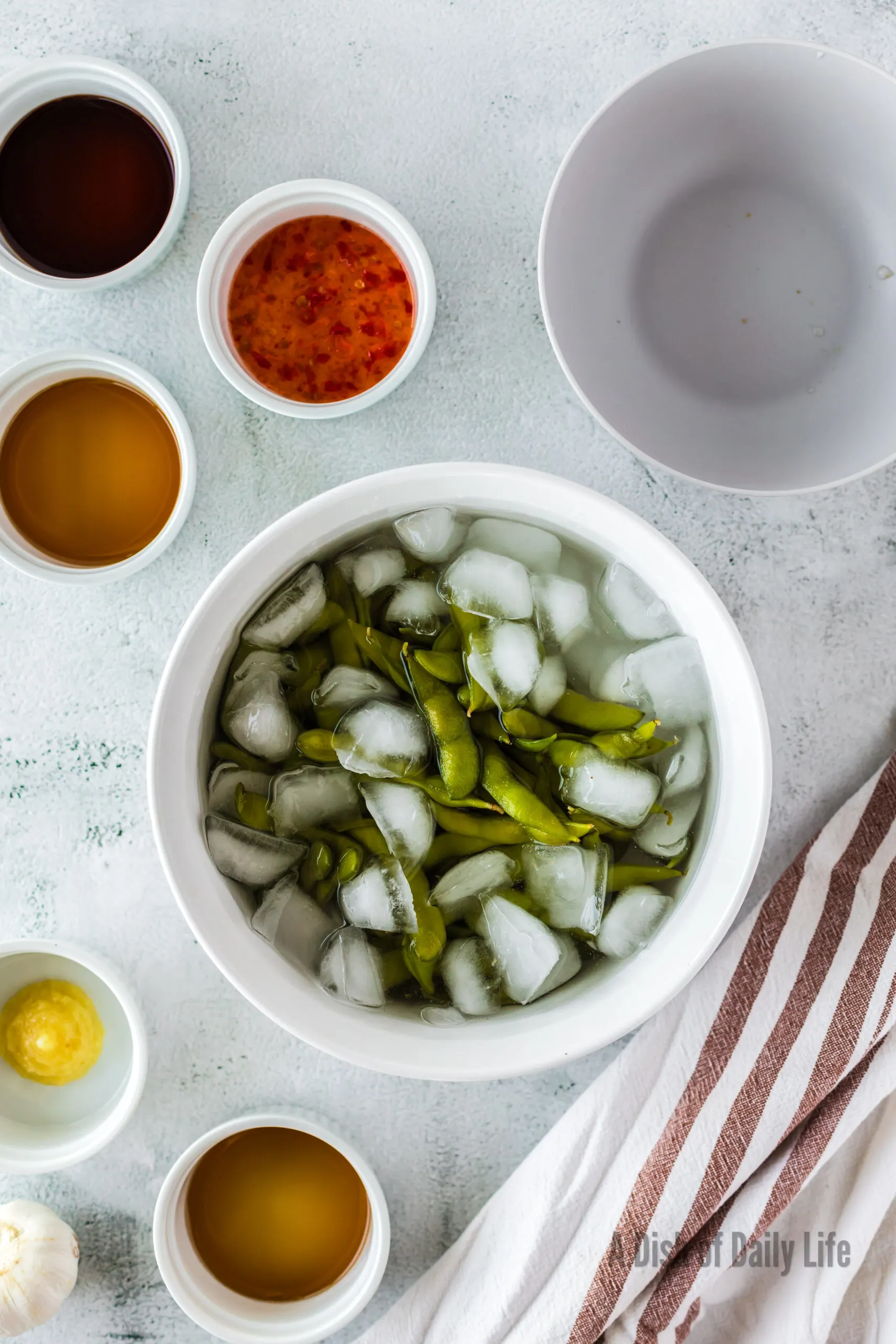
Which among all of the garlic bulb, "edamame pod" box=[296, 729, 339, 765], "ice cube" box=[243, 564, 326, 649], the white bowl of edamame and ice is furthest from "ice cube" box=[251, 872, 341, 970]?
the garlic bulb

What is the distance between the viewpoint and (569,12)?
1.03 m

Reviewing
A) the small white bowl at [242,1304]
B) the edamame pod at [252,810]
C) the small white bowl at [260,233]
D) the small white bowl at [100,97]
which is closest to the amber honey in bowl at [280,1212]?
the small white bowl at [242,1304]

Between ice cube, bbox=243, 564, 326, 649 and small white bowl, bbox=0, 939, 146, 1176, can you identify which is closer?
ice cube, bbox=243, 564, 326, 649

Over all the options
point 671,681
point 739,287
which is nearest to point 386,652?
point 671,681

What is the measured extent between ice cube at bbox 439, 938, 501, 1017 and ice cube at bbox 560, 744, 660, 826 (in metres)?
0.16

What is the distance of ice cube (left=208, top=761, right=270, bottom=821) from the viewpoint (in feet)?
2.91

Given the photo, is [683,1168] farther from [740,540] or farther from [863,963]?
[740,540]

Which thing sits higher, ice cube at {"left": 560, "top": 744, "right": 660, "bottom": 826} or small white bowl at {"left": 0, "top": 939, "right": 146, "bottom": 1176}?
ice cube at {"left": 560, "top": 744, "right": 660, "bottom": 826}

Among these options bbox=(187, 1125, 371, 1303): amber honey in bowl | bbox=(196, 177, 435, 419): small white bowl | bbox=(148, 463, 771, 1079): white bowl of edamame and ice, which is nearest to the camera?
bbox=(148, 463, 771, 1079): white bowl of edamame and ice

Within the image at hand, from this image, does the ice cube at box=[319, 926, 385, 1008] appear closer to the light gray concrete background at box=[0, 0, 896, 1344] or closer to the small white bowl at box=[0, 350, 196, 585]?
the light gray concrete background at box=[0, 0, 896, 1344]

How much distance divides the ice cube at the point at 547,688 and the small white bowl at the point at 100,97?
1.84 ft

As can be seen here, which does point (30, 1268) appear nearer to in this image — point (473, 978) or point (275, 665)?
point (473, 978)

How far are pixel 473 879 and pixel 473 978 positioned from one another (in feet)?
0.29

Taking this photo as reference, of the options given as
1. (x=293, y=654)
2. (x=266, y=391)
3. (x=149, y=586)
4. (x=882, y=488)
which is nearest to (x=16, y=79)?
(x=266, y=391)
